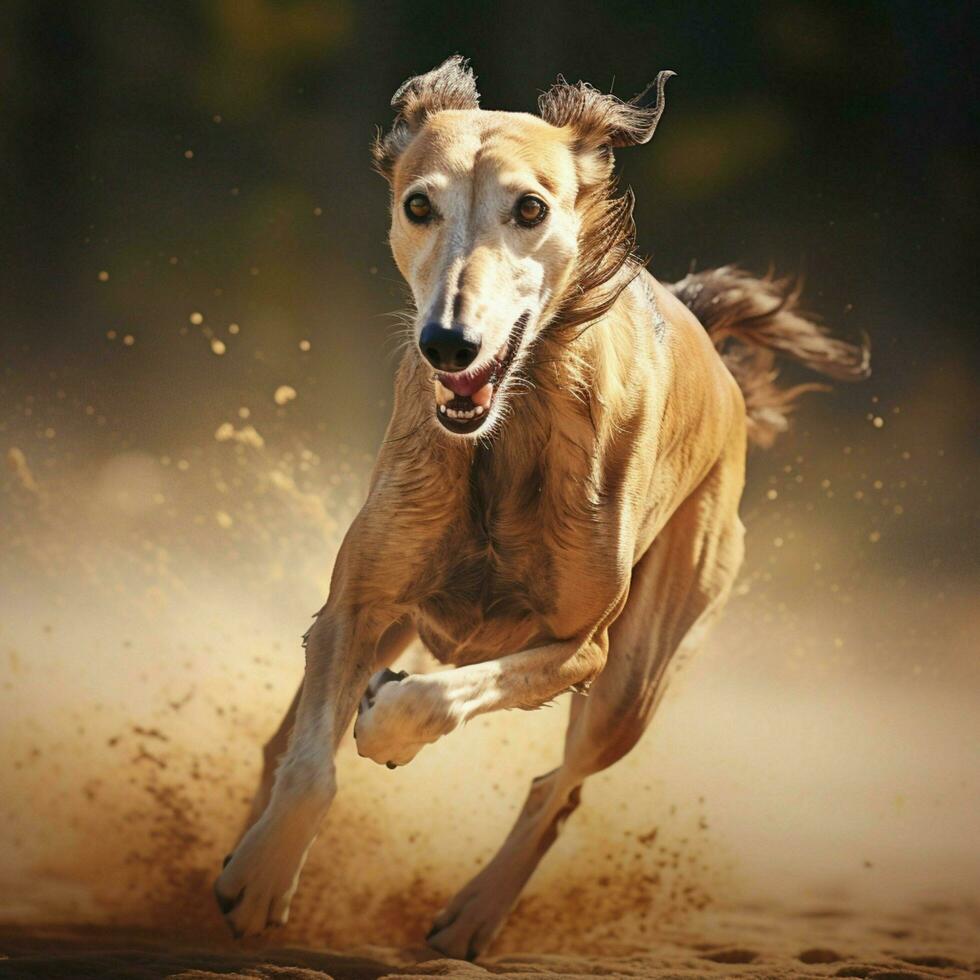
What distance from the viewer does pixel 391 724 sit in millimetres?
2182

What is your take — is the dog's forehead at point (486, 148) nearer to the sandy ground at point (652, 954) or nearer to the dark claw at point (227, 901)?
the dark claw at point (227, 901)

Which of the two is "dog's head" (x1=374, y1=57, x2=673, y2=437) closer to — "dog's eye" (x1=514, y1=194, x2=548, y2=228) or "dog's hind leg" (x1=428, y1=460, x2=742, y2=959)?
"dog's eye" (x1=514, y1=194, x2=548, y2=228)

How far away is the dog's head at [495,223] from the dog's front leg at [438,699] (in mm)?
442

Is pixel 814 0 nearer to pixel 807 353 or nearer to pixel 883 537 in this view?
pixel 807 353

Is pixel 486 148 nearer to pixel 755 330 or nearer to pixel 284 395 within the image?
pixel 755 330

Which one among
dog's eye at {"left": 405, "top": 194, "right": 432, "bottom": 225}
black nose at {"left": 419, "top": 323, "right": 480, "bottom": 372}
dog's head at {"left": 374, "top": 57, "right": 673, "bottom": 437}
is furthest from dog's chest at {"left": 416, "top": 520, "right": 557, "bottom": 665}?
dog's eye at {"left": 405, "top": 194, "right": 432, "bottom": 225}

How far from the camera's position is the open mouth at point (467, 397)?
2.30m

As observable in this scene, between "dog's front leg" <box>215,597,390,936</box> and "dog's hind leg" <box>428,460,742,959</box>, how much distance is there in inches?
36.7

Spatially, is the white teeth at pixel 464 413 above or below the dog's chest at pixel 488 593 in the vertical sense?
above

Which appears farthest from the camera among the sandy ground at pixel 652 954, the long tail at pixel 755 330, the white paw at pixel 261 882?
the long tail at pixel 755 330

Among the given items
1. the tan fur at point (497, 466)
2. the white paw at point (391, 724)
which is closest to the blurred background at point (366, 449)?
the tan fur at point (497, 466)

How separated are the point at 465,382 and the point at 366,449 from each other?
2073 mm

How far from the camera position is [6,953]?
2941mm

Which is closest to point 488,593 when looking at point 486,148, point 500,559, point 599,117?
point 500,559
